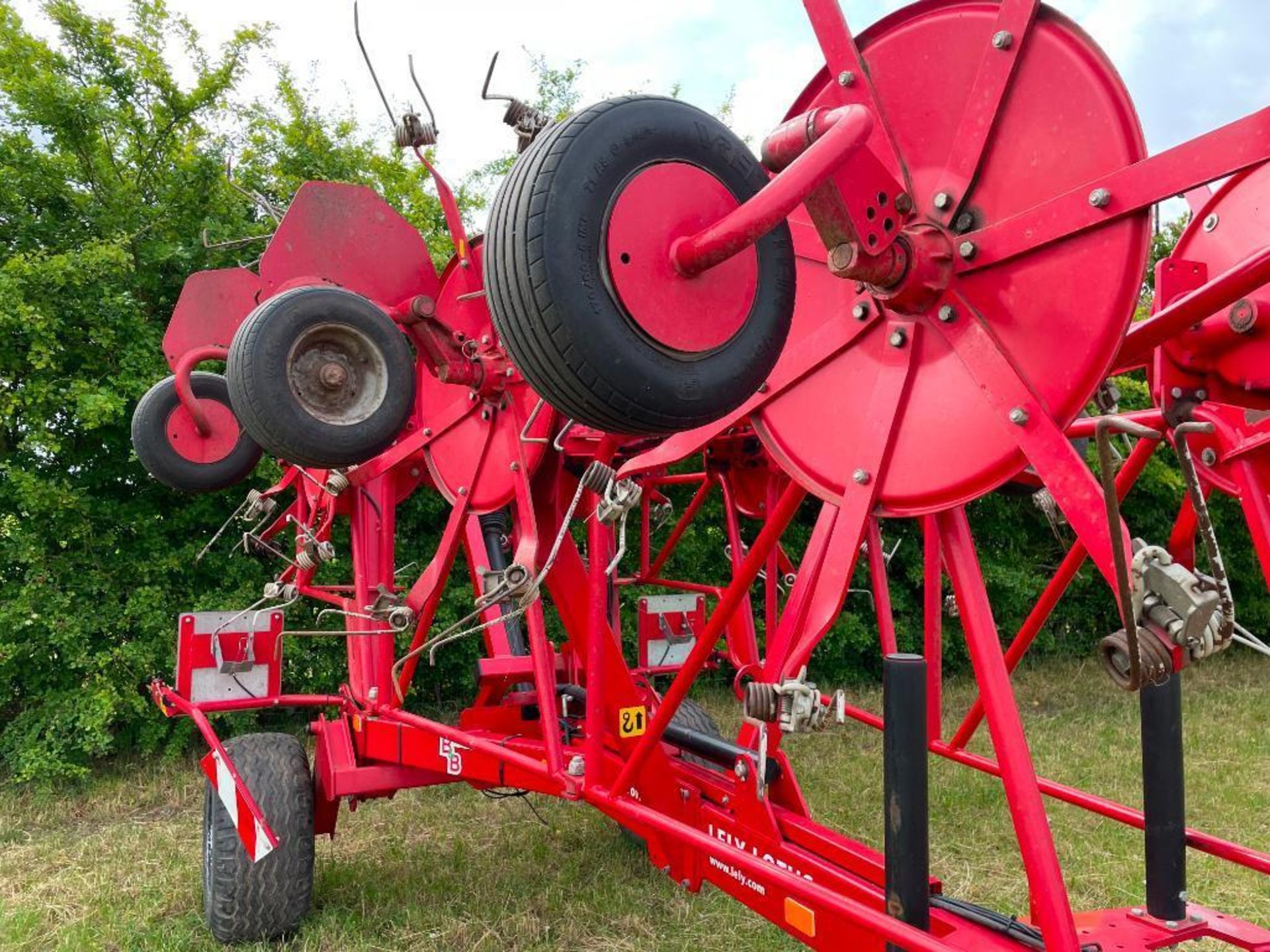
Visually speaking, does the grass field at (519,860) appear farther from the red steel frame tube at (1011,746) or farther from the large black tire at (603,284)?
the large black tire at (603,284)

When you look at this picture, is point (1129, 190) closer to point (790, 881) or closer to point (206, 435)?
point (790, 881)

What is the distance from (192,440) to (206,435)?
8cm

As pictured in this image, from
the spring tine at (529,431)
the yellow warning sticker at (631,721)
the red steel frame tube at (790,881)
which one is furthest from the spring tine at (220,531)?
the red steel frame tube at (790,881)

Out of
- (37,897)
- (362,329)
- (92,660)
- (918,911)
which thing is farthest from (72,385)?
(918,911)

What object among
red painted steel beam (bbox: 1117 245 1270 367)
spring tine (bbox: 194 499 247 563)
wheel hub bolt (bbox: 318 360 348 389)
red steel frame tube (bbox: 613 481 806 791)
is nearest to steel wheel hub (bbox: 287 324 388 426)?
wheel hub bolt (bbox: 318 360 348 389)

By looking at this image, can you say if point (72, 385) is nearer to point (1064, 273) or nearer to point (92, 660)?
point (92, 660)

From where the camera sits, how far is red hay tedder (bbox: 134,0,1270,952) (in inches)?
64.8

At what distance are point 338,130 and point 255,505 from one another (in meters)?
5.84

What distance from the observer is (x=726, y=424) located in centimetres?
246

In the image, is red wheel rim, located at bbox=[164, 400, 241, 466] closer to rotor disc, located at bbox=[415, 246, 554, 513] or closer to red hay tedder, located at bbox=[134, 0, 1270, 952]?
rotor disc, located at bbox=[415, 246, 554, 513]

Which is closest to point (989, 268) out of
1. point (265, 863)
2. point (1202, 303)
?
point (1202, 303)

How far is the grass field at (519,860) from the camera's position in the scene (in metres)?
3.83

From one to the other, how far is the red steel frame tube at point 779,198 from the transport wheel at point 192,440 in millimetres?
3641

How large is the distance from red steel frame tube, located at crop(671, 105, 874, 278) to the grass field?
117 inches
